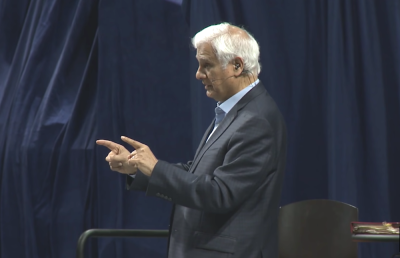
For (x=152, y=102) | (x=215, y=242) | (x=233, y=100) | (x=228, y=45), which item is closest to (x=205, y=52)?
(x=228, y=45)

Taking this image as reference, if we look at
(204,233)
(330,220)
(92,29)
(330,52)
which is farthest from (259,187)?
(92,29)

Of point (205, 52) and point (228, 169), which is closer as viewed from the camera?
point (228, 169)

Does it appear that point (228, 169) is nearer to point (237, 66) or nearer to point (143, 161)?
point (143, 161)

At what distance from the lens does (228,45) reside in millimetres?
1840

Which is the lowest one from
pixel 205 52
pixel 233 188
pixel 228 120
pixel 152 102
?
pixel 233 188

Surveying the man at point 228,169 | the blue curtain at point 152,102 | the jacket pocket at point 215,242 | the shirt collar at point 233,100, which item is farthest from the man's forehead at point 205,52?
the blue curtain at point 152,102

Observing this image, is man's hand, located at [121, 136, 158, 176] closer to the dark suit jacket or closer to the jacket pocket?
the dark suit jacket

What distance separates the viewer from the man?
1683 mm

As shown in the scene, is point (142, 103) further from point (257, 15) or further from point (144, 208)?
point (257, 15)

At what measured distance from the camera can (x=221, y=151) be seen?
1753 millimetres

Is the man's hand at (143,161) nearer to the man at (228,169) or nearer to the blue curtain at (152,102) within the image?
the man at (228,169)

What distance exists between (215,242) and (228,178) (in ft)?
0.66

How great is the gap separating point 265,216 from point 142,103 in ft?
6.52

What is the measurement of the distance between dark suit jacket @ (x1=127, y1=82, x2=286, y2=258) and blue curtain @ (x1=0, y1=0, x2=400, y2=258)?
4.72ft
